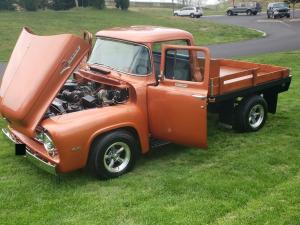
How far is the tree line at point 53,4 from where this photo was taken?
121 ft

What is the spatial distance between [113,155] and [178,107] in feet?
3.83

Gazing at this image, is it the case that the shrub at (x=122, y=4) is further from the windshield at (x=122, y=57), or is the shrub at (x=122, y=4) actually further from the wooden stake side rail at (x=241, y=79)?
the windshield at (x=122, y=57)

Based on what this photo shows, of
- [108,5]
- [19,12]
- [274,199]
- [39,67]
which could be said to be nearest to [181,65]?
[39,67]

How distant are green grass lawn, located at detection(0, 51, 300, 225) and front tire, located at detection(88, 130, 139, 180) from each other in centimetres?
14

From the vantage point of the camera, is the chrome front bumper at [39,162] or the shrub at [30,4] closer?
the chrome front bumper at [39,162]

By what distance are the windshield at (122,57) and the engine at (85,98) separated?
396 millimetres

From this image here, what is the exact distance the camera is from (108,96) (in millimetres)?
6910

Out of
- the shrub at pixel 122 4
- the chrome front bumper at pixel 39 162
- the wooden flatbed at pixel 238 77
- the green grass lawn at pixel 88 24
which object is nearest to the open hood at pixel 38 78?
the chrome front bumper at pixel 39 162

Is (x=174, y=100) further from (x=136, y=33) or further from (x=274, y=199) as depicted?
(x=274, y=199)

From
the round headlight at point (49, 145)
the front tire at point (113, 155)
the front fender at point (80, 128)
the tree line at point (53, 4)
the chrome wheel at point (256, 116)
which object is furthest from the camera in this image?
the tree line at point (53, 4)

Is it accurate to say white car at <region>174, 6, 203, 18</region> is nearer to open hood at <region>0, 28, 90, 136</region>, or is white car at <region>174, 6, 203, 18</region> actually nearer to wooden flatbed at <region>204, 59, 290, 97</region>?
wooden flatbed at <region>204, 59, 290, 97</region>

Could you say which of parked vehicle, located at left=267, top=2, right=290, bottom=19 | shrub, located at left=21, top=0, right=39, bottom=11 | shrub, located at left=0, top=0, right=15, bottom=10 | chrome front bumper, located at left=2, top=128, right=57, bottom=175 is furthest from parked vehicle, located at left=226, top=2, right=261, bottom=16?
chrome front bumper, located at left=2, top=128, right=57, bottom=175

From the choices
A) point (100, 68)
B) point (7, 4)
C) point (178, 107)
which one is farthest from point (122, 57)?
point (7, 4)

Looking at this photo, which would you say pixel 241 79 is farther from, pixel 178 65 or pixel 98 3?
pixel 98 3
